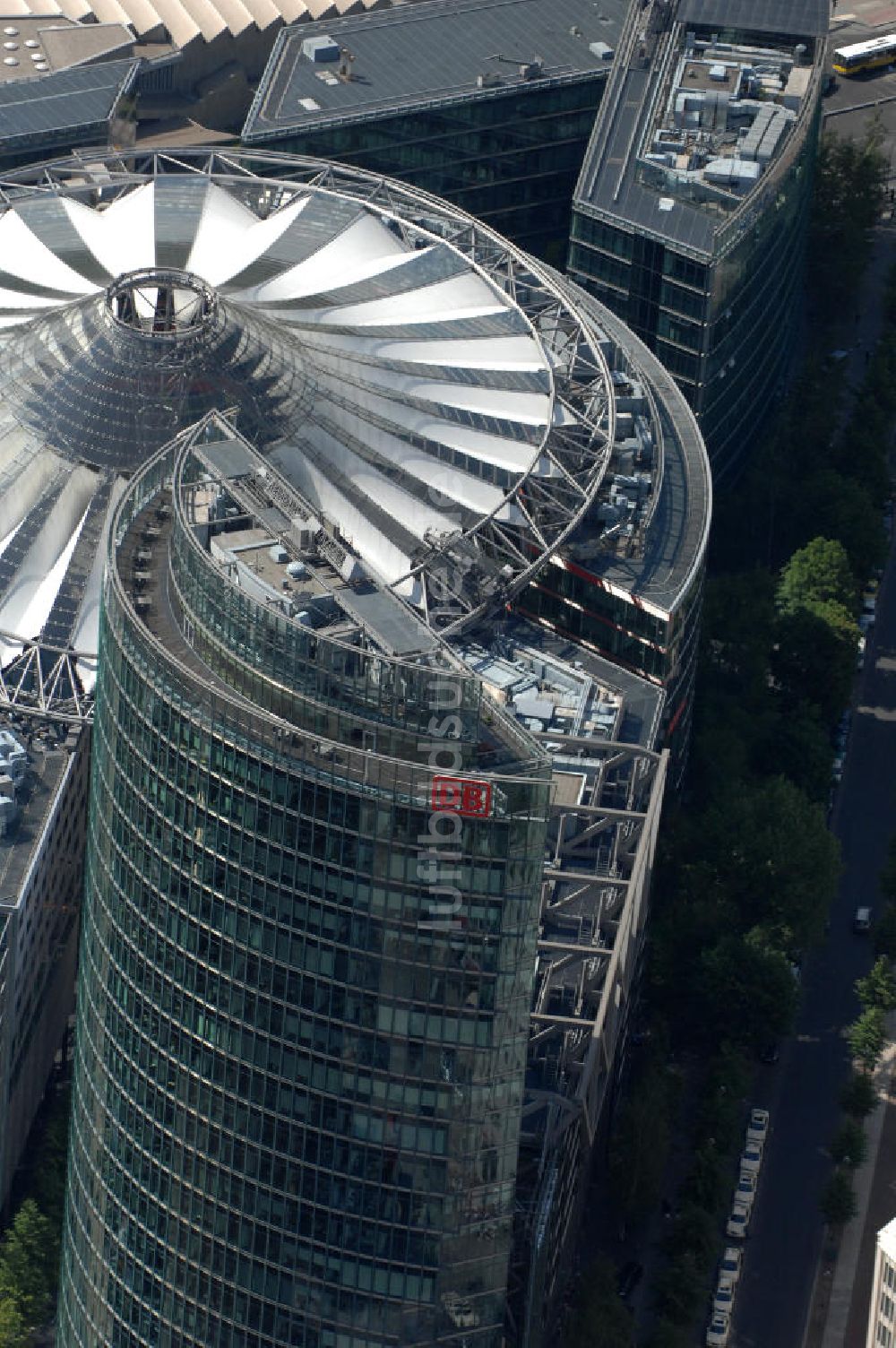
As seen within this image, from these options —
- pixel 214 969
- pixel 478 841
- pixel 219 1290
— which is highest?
pixel 478 841

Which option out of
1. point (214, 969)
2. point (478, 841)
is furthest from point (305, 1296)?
point (478, 841)

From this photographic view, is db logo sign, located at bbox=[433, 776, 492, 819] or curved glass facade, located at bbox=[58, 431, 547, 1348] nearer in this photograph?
db logo sign, located at bbox=[433, 776, 492, 819]

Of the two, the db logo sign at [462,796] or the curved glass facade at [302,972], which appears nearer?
the db logo sign at [462,796]

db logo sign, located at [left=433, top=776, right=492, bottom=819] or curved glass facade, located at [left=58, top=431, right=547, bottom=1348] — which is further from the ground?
db logo sign, located at [left=433, top=776, right=492, bottom=819]

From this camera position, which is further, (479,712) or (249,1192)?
(249,1192)

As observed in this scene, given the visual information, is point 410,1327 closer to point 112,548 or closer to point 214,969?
point 214,969
